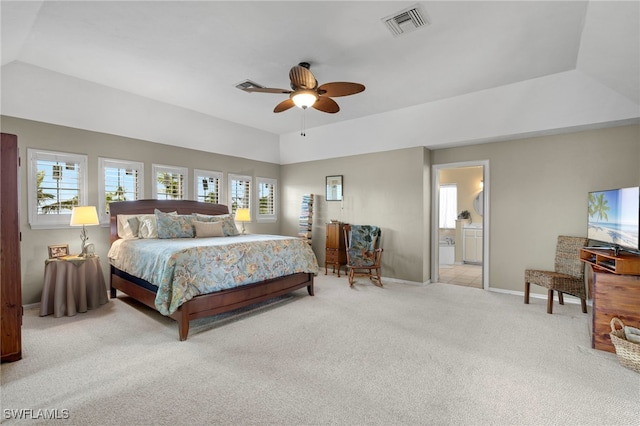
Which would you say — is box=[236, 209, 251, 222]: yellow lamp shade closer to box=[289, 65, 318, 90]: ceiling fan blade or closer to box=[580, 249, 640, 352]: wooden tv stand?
box=[289, 65, 318, 90]: ceiling fan blade

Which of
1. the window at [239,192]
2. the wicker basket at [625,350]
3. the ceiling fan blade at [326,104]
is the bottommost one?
the wicker basket at [625,350]

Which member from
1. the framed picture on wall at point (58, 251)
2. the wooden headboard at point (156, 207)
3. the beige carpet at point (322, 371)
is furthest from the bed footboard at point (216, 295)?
the wooden headboard at point (156, 207)

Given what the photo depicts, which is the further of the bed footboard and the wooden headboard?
the wooden headboard

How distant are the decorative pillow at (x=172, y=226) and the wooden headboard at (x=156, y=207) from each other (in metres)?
0.48

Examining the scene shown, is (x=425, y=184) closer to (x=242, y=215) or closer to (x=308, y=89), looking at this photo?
(x=308, y=89)

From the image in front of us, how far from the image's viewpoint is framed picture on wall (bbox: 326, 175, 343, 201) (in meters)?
6.39

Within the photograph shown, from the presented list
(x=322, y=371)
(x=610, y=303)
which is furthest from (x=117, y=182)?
(x=610, y=303)

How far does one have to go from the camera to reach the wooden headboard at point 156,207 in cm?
455

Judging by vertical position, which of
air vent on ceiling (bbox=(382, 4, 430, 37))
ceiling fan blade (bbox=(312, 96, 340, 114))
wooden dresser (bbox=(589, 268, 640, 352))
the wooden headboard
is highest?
air vent on ceiling (bbox=(382, 4, 430, 37))

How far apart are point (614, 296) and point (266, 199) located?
19.8ft

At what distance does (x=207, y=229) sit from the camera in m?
4.72

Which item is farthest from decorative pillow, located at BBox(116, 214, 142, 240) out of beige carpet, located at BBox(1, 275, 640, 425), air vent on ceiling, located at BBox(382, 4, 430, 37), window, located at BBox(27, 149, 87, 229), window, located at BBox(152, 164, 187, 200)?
air vent on ceiling, located at BBox(382, 4, 430, 37)

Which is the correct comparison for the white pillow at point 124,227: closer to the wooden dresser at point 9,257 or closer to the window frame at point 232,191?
the wooden dresser at point 9,257

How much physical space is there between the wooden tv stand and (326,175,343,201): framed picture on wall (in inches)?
169
